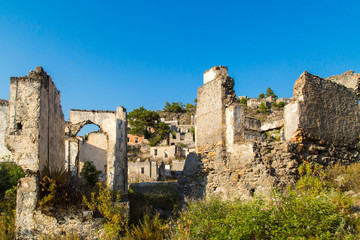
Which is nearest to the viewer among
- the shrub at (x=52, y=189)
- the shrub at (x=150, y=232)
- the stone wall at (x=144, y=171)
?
the shrub at (x=52, y=189)

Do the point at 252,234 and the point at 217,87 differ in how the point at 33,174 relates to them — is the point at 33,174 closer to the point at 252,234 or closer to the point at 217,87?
the point at 252,234

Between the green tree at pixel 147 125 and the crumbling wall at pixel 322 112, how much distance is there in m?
42.9

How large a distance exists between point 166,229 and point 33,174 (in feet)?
11.0

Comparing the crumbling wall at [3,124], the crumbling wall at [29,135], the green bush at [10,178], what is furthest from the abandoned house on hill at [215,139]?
the crumbling wall at [3,124]

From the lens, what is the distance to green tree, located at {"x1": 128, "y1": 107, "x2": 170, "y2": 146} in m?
53.5

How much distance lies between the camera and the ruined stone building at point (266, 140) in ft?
30.2

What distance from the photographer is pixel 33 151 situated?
7.12 meters

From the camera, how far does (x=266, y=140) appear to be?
1063 cm

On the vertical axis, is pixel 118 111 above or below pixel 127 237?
above

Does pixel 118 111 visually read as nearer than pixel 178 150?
Yes

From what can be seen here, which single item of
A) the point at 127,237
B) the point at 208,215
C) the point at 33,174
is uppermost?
the point at 33,174

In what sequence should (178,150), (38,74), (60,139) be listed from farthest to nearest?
1. (178,150)
2. (60,139)
3. (38,74)

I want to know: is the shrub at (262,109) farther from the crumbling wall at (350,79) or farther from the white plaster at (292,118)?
the white plaster at (292,118)

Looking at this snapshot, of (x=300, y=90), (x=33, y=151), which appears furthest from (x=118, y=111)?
(x=300, y=90)
